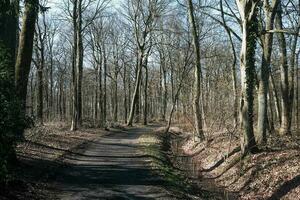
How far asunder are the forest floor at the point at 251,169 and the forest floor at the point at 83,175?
8.90ft

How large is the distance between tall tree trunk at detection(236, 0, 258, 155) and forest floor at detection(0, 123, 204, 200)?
14.3ft

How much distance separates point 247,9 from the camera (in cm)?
1803

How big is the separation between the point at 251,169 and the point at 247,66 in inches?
166

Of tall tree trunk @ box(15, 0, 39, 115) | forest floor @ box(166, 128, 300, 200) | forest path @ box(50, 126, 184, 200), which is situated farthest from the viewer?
tall tree trunk @ box(15, 0, 39, 115)

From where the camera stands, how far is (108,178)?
583 inches

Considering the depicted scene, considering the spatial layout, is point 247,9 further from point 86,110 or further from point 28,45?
point 86,110

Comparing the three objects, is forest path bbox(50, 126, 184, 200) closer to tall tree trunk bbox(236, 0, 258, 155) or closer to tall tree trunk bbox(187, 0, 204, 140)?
tall tree trunk bbox(236, 0, 258, 155)

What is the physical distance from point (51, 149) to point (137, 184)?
309 inches

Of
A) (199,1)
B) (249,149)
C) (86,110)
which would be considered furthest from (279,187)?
(86,110)

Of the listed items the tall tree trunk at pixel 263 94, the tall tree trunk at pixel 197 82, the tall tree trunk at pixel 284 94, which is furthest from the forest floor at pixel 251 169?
the tall tree trunk at pixel 197 82

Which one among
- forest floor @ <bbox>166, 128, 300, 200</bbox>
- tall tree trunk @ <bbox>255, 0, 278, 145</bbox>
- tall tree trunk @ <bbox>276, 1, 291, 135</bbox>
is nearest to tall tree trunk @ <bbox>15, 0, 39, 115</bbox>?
forest floor @ <bbox>166, 128, 300, 200</bbox>

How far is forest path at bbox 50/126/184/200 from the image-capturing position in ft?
41.2

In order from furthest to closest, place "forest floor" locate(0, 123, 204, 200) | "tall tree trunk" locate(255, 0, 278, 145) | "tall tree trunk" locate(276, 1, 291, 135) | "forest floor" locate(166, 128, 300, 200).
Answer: "tall tree trunk" locate(276, 1, 291, 135) → "tall tree trunk" locate(255, 0, 278, 145) → "forest floor" locate(166, 128, 300, 200) → "forest floor" locate(0, 123, 204, 200)

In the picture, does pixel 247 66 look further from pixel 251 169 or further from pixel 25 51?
pixel 25 51
